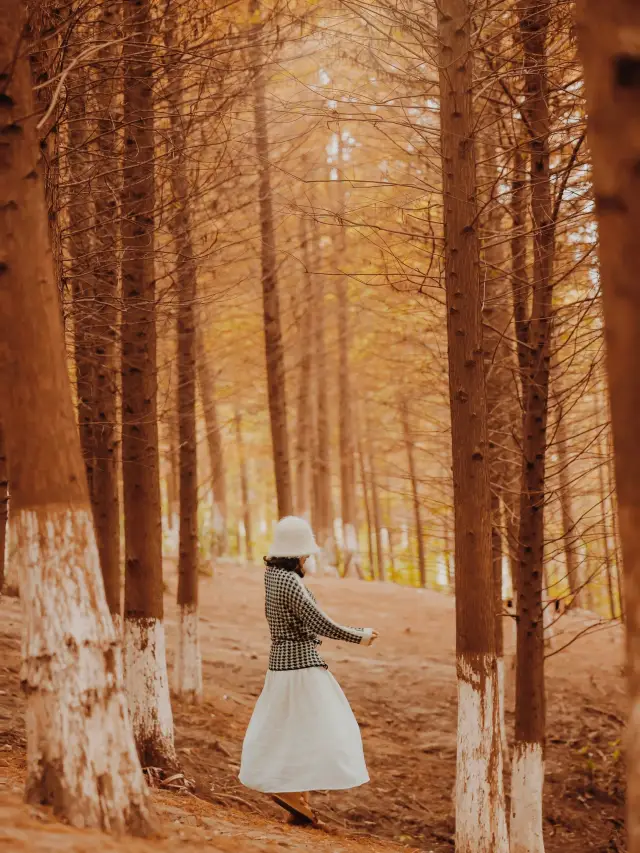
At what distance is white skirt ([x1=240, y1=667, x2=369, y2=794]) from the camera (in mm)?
5109

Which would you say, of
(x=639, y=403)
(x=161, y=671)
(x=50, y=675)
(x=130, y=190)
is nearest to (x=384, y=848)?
(x=161, y=671)

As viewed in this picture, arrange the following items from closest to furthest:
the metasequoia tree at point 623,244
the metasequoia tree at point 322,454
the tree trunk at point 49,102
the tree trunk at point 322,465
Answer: the metasequoia tree at point 623,244 → the tree trunk at point 49,102 → the metasequoia tree at point 322,454 → the tree trunk at point 322,465

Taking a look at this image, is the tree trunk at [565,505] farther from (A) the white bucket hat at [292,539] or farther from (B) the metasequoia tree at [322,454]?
(B) the metasequoia tree at [322,454]

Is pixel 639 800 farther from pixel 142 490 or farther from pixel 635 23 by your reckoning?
pixel 142 490

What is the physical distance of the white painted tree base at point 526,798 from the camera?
615cm

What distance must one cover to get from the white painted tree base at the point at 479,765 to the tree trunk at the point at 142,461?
2399mm

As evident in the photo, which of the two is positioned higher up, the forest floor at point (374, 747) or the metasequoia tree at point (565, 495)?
the metasequoia tree at point (565, 495)

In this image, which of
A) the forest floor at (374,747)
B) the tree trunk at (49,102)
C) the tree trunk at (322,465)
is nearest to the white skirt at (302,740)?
the forest floor at (374,747)

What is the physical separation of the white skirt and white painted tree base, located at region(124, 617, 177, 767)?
56.0 inches

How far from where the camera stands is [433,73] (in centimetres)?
809

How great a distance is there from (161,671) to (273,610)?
189 cm

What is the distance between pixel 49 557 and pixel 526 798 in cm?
461

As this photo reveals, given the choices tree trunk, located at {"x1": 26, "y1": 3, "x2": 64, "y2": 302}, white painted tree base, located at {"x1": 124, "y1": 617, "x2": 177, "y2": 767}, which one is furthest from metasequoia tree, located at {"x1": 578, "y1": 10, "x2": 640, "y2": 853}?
white painted tree base, located at {"x1": 124, "y1": 617, "x2": 177, "y2": 767}

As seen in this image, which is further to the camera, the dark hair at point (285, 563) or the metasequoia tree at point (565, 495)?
the metasequoia tree at point (565, 495)
